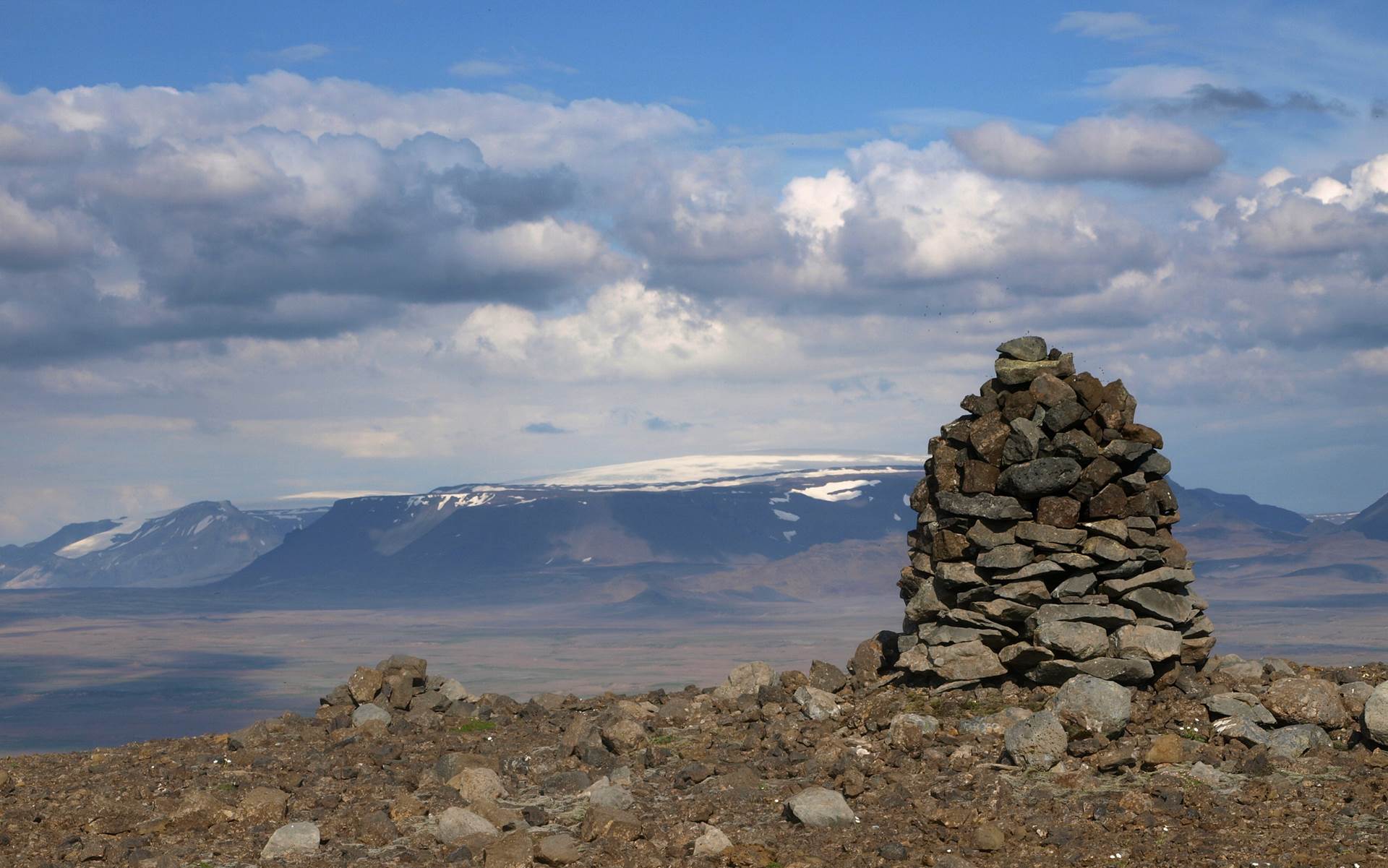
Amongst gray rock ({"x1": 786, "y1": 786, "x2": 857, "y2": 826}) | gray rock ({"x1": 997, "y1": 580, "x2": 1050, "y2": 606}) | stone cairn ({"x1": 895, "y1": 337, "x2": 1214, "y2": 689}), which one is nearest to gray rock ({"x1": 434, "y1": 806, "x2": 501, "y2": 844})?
gray rock ({"x1": 786, "y1": 786, "x2": 857, "y2": 826})

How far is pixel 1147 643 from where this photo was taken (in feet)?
80.8

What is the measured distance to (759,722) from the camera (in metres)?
25.7

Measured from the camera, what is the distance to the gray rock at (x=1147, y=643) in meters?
24.6

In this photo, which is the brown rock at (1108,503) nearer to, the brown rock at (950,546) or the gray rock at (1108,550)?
the gray rock at (1108,550)

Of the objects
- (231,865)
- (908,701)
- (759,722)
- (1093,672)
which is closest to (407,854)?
(231,865)

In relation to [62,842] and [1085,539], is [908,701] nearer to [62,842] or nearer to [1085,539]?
[1085,539]

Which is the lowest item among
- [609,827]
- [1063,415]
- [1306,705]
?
[609,827]

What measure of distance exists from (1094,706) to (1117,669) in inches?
98.5

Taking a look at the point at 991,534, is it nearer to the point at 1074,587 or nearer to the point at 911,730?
the point at 1074,587

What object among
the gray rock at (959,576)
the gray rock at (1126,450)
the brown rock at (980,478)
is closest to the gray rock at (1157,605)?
the gray rock at (1126,450)

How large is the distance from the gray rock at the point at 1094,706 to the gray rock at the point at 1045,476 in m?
4.40

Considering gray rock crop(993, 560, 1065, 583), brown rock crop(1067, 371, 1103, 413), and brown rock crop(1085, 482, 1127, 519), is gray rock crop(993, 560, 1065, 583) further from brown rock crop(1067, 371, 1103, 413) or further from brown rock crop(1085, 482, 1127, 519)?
brown rock crop(1067, 371, 1103, 413)

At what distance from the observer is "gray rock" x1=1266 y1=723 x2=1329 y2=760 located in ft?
68.6

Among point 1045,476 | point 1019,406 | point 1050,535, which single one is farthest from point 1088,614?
point 1019,406
